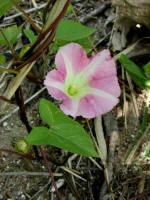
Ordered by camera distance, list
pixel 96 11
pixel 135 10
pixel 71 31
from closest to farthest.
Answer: pixel 71 31, pixel 135 10, pixel 96 11

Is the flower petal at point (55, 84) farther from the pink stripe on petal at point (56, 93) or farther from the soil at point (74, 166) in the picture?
the soil at point (74, 166)

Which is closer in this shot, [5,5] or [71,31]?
[5,5]

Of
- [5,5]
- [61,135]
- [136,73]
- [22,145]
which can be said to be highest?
[5,5]

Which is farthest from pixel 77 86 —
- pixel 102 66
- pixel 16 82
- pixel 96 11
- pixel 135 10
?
pixel 96 11

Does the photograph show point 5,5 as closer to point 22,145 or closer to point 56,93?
point 56,93

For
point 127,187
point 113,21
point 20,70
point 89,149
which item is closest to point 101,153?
point 127,187

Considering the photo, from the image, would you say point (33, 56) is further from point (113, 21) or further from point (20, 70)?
point (113, 21)

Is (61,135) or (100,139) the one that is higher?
(61,135)
